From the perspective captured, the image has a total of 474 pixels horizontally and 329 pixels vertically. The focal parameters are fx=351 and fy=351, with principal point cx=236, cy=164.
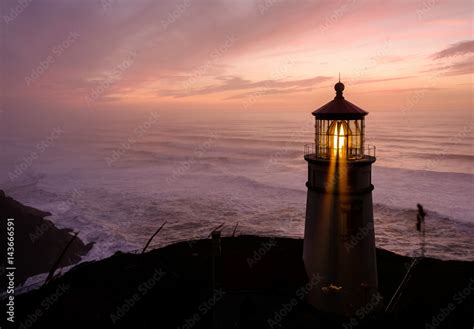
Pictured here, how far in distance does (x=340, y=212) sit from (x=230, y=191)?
29691mm

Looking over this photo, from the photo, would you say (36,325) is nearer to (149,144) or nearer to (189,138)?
(149,144)

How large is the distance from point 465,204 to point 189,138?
7085cm

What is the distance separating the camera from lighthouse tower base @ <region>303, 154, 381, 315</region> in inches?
318

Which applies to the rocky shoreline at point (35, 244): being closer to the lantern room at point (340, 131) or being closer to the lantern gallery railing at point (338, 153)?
the lantern gallery railing at point (338, 153)

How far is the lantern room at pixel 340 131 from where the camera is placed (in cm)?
816

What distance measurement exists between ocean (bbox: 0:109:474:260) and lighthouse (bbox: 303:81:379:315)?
14.7 meters

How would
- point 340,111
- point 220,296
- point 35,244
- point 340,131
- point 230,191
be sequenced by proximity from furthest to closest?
point 230,191 → point 35,244 → point 220,296 → point 340,131 → point 340,111

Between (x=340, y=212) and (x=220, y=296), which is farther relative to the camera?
(x=220, y=296)

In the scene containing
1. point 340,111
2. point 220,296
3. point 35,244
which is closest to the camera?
point 340,111

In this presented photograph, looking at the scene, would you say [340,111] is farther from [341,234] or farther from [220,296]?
[220,296]

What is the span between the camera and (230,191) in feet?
123

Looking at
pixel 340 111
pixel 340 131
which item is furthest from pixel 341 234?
pixel 340 111

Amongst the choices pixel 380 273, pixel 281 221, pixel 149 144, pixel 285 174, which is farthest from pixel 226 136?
pixel 380 273

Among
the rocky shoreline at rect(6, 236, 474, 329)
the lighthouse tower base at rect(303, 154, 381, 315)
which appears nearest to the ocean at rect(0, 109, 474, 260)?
the rocky shoreline at rect(6, 236, 474, 329)
